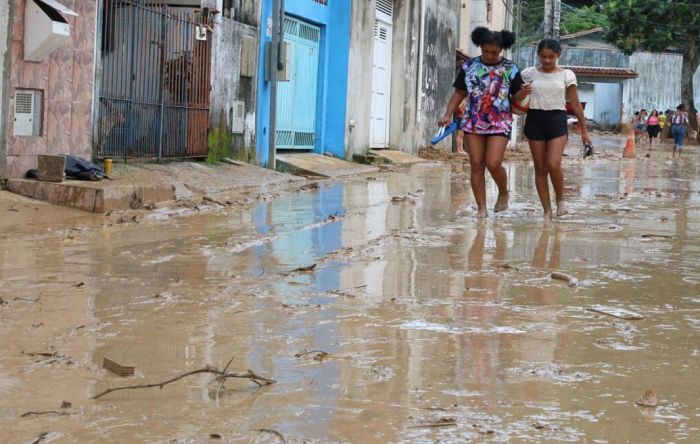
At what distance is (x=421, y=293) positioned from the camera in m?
5.79

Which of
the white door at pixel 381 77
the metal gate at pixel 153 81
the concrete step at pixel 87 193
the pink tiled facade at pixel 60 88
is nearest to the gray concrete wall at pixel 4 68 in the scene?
the pink tiled facade at pixel 60 88

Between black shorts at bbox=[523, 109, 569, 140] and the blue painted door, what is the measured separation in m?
8.15

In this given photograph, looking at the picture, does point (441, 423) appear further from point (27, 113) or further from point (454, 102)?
point (27, 113)

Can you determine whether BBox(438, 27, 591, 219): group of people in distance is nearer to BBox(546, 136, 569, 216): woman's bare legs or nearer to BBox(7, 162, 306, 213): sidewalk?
BBox(546, 136, 569, 216): woman's bare legs

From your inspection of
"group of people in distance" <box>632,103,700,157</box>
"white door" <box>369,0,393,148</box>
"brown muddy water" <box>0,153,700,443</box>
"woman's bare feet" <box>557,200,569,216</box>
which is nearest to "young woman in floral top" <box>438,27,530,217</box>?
"woman's bare feet" <box>557,200,569,216</box>

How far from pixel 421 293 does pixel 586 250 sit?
229 centimetres

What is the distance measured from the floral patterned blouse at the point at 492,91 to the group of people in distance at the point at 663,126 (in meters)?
23.7

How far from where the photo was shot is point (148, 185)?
10594 millimetres

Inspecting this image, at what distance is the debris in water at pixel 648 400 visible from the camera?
3.70 metres

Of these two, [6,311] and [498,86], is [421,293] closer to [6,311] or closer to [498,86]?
[6,311]

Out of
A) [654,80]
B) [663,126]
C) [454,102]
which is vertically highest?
[654,80]

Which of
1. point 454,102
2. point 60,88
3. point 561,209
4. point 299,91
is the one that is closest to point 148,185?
point 60,88

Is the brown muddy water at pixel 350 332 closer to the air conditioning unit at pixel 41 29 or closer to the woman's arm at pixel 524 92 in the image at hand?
the woman's arm at pixel 524 92

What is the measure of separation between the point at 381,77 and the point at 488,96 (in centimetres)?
1344
